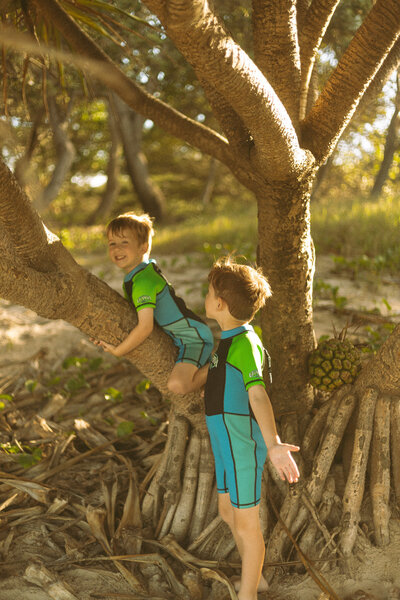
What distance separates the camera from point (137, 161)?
12672 mm

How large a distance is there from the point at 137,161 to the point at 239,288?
36.0 ft

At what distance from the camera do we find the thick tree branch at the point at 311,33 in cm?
279

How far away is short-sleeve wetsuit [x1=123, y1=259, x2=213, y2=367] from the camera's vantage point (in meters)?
2.80

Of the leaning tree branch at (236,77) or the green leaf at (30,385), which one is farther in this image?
the green leaf at (30,385)

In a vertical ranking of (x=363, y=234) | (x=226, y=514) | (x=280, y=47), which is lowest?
(x=226, y=514)

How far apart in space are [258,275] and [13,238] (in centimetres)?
112

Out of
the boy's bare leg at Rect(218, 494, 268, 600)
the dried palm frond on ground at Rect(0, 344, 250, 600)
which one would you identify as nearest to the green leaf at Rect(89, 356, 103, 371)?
the dried palm frond on ground at Rect(0, 344, 250, 600)

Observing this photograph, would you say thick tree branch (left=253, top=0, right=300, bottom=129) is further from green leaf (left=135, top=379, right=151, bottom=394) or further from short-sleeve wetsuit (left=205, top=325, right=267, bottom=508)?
green leaf (left=135, top=379, right=151, bottom=394)

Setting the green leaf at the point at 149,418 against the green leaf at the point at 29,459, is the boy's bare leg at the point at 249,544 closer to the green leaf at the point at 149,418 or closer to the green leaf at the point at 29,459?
the green leaf at the point at 149,418

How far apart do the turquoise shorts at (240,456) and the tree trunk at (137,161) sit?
1026cm

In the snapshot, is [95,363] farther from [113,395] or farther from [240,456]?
[240,456]

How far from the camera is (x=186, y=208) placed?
14422mm

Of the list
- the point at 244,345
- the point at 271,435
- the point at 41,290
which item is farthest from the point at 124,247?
the point at 271,435

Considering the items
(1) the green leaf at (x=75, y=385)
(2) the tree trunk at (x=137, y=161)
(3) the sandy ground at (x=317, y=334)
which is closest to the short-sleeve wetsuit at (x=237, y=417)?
(3) the sandy ground at (x=317, y=334)
